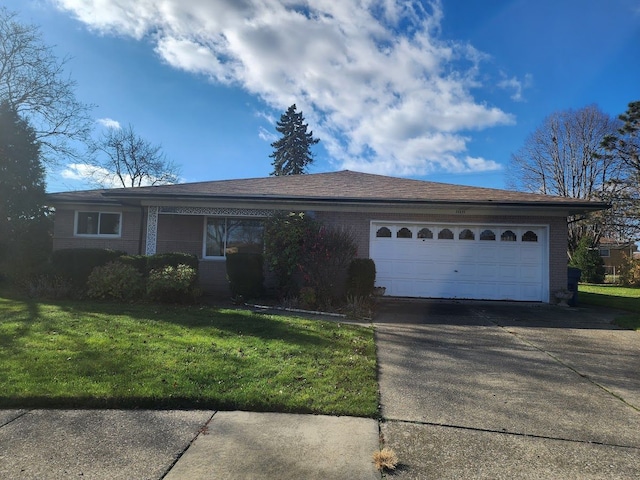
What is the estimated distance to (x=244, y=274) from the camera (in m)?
10.7

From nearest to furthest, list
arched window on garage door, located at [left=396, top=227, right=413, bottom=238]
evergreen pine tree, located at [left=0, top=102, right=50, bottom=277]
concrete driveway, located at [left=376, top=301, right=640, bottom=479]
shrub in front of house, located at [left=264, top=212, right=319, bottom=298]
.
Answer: concrete driveway, located at [left=376, top=301, right=640, bottom=479] < shrub in front of house, located at [left=264, top=212, right=319, bottom=298] < arched window on garage door, located at [left=396, top=227, right=413, bottom=238] < evergreen pine tree, located at [left=0, top=102, right=50, bottom=277]

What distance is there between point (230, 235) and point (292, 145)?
30926 mm

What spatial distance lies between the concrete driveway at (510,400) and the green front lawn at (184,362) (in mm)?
527

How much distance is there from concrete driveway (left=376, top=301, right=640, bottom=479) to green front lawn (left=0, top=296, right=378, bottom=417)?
1.73 ft

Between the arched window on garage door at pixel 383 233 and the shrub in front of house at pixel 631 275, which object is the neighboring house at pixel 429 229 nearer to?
the arched window on garage door at pixel 383 233

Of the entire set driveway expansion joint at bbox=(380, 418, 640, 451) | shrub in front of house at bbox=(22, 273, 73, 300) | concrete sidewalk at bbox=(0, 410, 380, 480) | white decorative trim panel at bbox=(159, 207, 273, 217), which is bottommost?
concrete sidewalk at bbox=(0, 410, 380, 480)

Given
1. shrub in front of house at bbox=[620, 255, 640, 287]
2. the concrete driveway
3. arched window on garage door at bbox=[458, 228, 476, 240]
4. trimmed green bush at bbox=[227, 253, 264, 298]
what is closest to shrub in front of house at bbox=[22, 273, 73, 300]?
trimmed green bush at bbox=[227, 253, 264, 298]

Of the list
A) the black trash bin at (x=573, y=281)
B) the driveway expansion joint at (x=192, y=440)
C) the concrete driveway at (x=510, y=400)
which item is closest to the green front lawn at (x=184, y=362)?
the driveway expansion joint at (x=192, y=440)

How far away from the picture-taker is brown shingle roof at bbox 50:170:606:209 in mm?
11500

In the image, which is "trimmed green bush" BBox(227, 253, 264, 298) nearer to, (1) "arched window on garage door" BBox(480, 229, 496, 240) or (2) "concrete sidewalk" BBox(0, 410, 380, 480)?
(1) "arched window on garage door" BBox(480, 229, 496, 240)

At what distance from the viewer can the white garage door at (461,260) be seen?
461 inches

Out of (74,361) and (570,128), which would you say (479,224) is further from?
(570,128)

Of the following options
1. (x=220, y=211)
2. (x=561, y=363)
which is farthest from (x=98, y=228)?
→ (x=561, y=363)

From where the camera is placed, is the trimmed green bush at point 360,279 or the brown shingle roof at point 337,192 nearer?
the trimmed green bush at point 360,279
